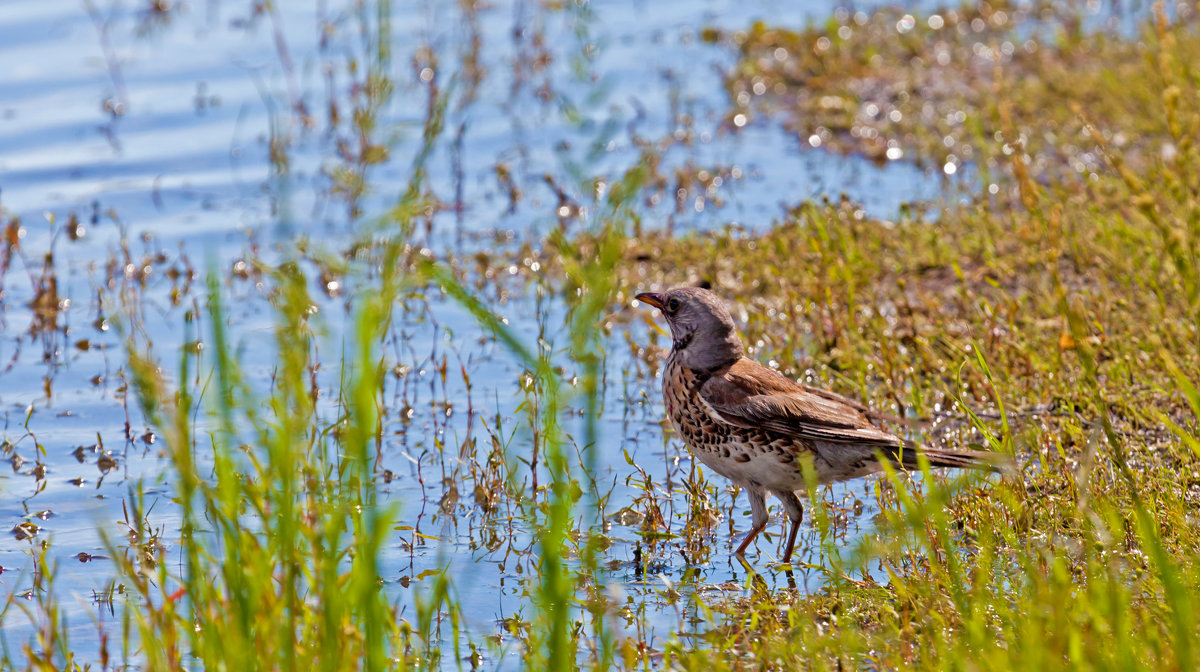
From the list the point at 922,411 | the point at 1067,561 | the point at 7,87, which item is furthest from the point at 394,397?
the point at 7,87

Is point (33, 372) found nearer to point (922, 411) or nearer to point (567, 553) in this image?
point (567, 553)

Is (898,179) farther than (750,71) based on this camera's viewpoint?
No

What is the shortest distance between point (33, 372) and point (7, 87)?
190 inches

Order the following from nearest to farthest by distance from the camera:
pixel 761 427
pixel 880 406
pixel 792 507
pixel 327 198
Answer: pixel 761 427, pixel 792 507, pixel 880 406, pixel 327 198

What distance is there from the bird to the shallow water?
0.31 meters

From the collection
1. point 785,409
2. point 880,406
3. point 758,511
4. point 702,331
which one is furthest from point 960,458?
point 880,406

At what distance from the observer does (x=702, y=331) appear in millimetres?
5992

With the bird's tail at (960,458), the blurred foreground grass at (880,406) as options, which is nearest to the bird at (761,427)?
the bird's tail at (960,458)

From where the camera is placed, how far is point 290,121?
11.3 metres

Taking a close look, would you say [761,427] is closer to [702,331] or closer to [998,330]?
[702,331]

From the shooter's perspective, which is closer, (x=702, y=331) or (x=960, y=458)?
(x=960, y=458)

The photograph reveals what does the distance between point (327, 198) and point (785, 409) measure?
17.6 ft

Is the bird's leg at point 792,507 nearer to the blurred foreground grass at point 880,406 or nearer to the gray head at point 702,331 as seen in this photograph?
the blurred foreground grass at point 880,406

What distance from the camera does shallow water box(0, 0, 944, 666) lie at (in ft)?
19.4
